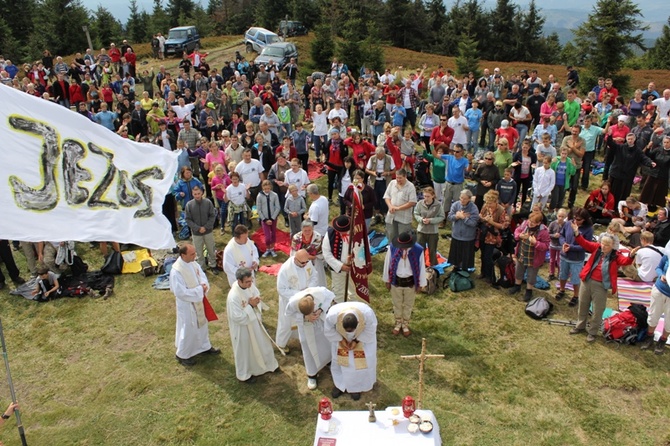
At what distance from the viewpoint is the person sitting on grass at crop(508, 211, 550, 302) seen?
9.53 m

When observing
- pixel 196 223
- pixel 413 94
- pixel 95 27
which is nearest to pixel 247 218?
pixel 196 223

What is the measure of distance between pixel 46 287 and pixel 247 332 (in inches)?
212

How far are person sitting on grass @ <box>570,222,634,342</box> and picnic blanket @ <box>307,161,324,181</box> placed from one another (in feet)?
28.3

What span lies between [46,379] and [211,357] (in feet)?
8.55

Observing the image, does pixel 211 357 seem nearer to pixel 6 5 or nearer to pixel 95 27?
pixel 95 27

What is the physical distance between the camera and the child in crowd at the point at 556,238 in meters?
9.65

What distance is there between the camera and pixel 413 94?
18.5 metres

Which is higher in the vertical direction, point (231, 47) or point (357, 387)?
point (231, 47)

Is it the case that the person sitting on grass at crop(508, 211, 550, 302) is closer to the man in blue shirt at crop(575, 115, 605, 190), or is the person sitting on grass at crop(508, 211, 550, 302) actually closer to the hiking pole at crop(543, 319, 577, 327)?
the hiking pole at crop(543, 319, 577, 327)

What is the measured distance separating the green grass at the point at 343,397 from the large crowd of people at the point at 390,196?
42cm

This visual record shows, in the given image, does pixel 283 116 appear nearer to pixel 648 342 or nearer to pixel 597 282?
pixel 597 282

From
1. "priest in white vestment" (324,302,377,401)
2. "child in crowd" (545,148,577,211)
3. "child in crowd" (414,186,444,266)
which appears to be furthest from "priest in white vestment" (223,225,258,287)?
"child in crowd" (545,148,577,211)

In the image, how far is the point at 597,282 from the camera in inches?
332

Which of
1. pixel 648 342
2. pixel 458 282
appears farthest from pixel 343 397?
pixel 648 342
